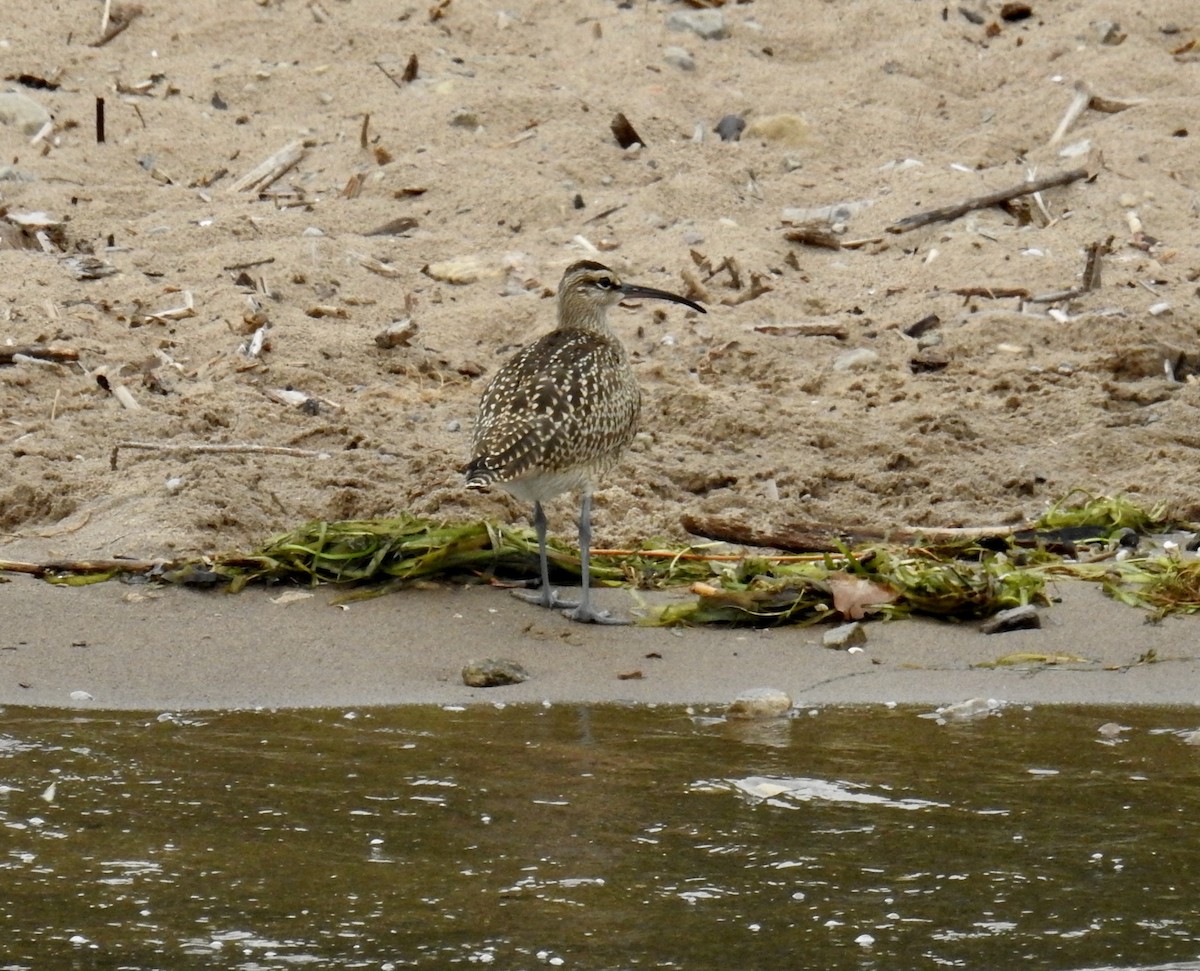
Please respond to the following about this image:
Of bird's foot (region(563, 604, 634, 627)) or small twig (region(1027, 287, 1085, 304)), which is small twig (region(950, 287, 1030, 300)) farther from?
bird's foot (region(563, 604, 634, 627))

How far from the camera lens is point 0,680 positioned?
6.28 meters

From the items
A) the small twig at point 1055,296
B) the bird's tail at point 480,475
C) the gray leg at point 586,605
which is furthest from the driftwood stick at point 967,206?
the bird's tail at point 480,475

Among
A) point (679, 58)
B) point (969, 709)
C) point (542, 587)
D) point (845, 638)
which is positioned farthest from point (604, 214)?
point (969, 709)

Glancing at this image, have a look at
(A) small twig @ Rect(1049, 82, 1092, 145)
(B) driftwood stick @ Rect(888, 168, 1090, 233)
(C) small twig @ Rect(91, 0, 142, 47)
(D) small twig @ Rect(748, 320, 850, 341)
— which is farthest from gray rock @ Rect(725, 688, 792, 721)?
(C) small twig @ Rect(91, 0, 142, 47)

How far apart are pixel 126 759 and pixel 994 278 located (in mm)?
5930

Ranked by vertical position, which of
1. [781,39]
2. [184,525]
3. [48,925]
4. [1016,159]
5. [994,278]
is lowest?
[48,925]

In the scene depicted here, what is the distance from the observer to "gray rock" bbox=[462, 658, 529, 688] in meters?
6.30

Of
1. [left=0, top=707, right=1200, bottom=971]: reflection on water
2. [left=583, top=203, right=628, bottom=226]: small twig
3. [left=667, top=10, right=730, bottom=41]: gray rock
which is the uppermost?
[left=667, top=10, right=730, bottom=41]: gray rock

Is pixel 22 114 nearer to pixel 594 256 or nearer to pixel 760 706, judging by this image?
pixel 594 256

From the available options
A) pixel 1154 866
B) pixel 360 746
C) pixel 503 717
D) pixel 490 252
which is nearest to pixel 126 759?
pixel 360 746

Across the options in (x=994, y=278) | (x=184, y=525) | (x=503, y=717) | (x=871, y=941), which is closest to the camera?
(x=871, y=941)

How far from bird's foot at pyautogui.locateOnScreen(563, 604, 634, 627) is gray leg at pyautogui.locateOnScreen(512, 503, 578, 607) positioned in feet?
0.26

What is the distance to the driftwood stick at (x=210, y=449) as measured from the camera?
8.29 m

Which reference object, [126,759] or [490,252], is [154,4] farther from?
[126,759]
